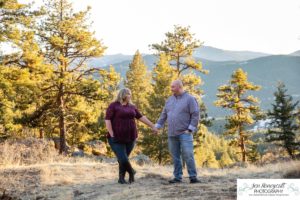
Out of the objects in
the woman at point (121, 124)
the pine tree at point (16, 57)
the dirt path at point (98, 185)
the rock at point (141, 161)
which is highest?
the pine tree at point (16, 57)

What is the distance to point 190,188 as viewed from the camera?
805 centimetres

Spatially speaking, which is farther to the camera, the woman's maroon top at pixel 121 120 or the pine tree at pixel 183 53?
the pine tree at pixel 183 53

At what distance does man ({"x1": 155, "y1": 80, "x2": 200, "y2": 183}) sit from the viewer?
8.99 meters

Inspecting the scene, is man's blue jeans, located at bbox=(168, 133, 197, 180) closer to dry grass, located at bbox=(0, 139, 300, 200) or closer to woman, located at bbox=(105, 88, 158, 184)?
dry grass, located at bbox=(0, 139, 300, 200)

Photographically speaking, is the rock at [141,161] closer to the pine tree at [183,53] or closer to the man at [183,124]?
the man at [183,124]

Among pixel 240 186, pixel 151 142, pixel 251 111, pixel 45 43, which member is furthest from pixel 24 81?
pixel 251 111

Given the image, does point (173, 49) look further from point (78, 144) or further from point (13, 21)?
point (13, 21)

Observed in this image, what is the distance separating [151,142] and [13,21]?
1829 centimetres

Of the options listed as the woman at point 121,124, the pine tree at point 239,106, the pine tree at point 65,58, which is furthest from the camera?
the pine tree at point 239,106

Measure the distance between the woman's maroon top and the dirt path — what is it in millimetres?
1086

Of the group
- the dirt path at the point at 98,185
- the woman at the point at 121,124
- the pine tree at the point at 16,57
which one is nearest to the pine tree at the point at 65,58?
the pine tree at the point at 16,57

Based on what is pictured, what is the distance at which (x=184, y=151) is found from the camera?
9.02 metres

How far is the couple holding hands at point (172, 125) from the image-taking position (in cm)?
903

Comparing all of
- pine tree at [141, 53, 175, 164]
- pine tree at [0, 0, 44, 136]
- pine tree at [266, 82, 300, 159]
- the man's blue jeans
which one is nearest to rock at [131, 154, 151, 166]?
pine tree at [0, 0, 44, 136]
